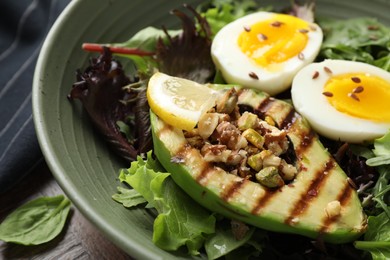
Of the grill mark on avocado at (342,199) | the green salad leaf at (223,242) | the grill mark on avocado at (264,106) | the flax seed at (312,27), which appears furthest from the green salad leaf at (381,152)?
the flax seed at (312,27)

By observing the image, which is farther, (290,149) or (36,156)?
(36,156)

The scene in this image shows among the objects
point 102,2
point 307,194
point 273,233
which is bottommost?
point 273,233

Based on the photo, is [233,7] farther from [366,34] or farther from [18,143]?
[18,143]

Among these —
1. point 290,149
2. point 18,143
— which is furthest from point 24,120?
point 290,149

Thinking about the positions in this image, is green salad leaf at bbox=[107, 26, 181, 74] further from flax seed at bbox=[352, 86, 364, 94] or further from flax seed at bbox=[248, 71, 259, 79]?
flax seed at bbox=[352, 86, 364, 94]

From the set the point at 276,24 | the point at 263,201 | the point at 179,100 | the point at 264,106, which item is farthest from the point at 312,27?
the point at 263,201

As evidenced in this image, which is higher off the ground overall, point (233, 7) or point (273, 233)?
point (233, 7)

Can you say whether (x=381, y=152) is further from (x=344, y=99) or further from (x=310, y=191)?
(x=310, y=191)
